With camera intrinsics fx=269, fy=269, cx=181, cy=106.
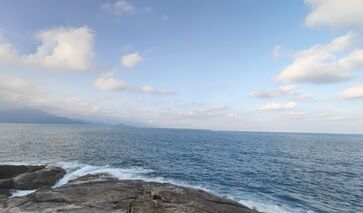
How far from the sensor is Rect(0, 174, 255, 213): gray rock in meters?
21.4

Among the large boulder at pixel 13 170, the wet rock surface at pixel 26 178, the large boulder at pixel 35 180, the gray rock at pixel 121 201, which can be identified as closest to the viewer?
the gray rock at pixel 121 201

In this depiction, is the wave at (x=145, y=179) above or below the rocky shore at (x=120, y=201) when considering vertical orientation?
below

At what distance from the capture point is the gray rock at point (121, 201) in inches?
844

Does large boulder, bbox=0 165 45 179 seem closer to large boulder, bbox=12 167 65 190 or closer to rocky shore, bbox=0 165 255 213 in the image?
large boulder, bbox=12 167 65 190

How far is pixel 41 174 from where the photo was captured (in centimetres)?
4403

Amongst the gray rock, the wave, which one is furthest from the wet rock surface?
the gray rock

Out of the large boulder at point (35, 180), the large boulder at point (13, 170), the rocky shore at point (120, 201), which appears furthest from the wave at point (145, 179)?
the rocky shore at point (120, 201)

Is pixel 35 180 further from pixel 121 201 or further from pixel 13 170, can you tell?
pixel 121 201

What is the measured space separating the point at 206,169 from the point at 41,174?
33.5m

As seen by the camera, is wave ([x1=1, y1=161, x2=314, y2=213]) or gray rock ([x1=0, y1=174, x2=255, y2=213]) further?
wave ([x1=1, y1=161, x2=314, y2=213])

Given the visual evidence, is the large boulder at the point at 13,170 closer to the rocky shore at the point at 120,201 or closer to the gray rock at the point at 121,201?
the rocky shore at the point at 120,201

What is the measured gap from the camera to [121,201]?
22.9m

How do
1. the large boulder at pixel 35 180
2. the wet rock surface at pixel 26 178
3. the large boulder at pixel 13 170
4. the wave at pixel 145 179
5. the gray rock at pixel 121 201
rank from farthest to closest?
the large boulder at pixel 13 170, the large boulder at pixel 35 180, the wet rock surface at pixel 26 178, the wave at pixel 145 179, the gray rock at pixel 121 201

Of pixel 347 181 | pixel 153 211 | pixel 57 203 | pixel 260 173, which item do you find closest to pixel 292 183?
pixel 260 173
